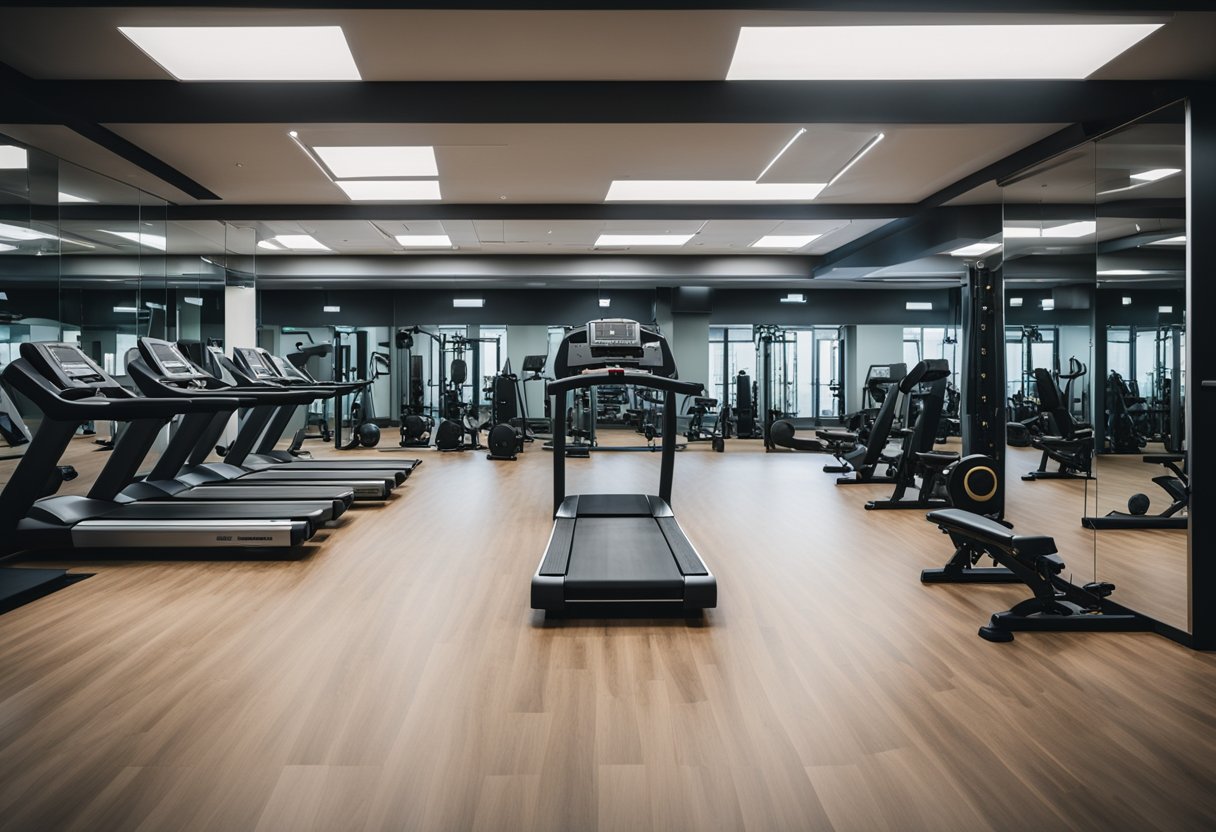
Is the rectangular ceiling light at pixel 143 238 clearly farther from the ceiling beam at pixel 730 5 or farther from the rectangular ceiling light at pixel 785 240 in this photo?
the rectangular ceiling light at pixel 785 240

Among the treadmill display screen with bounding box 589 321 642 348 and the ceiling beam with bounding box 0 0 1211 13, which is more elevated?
the ceiling beam with bounding box 0 0 1211 13

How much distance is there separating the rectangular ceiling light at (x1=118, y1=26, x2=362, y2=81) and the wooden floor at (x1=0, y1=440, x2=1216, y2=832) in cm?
276

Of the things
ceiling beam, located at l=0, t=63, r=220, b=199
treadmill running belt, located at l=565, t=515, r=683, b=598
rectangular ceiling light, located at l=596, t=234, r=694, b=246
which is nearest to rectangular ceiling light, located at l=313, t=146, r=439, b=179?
ceiling beam, located at l=0, t=63, r=220, b=199

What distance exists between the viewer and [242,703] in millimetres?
2273

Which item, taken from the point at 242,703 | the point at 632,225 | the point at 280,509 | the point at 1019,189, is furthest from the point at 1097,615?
the point at 632,225

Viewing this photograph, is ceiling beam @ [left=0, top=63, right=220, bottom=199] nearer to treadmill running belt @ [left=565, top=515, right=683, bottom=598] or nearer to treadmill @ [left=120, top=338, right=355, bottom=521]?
treadmill @ [left=120, top=338, right=355, bottom=521]

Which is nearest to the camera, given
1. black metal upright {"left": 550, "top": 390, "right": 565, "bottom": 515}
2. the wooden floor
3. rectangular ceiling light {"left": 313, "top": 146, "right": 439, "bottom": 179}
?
the wooden floor

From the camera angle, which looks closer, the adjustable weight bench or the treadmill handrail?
the adjustable weight bench

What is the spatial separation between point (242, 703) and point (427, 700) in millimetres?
594

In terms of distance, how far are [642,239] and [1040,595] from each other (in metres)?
7.08

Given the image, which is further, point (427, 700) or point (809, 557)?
point (809, 557)

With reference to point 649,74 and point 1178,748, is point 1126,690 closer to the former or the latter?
point 1178,748

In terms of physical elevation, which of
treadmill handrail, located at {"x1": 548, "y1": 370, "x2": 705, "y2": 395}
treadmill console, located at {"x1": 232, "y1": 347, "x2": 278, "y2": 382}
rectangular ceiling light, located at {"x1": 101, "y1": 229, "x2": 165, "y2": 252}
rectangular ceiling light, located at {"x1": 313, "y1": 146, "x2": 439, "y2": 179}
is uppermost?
rectangular ceiling light, located at {"x1": 313, "y1": 146, "x2": 439, "y2": 179}

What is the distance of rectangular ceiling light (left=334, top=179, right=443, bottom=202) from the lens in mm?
6176
